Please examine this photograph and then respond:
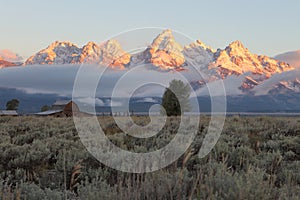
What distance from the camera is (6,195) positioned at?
4.55 metres

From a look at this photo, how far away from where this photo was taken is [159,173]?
594 cm

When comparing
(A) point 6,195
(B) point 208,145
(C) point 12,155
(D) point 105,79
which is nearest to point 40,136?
(C) point 12,155

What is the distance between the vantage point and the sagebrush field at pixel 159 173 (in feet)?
15.6

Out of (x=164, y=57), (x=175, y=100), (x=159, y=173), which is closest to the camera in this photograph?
(x=159, y=173)

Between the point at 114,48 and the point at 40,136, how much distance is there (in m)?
4.84

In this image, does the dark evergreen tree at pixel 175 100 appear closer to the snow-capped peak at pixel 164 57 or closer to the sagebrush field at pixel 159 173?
the snow-capped peak at pixel 164 57

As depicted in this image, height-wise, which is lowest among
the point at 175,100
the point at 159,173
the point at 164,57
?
the point at 159,173

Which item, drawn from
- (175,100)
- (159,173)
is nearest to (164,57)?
(159,173)

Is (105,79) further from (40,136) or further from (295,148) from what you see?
(295,148)

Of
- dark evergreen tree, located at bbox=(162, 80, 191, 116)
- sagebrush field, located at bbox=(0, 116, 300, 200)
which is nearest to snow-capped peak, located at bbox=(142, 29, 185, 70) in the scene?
sagebrush field, located at bbox=(0, 116, 300, 200)

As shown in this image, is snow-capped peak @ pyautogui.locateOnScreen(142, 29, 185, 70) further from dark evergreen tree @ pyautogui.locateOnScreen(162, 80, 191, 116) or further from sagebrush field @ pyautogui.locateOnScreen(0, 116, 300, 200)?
dark evergreen tree @ pyautogui.locateOnScreen(162, 80, 191, 116)

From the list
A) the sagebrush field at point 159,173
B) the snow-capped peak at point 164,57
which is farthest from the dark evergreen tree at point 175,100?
the sagebrush field at point 159,173

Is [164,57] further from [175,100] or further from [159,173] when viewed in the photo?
[175,100]

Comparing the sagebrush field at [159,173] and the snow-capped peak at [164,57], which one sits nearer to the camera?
the sagebrush field at [159,173]
